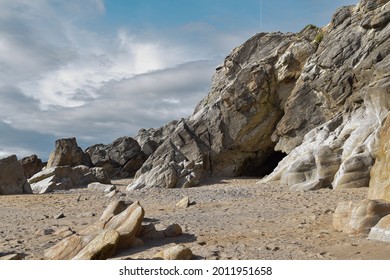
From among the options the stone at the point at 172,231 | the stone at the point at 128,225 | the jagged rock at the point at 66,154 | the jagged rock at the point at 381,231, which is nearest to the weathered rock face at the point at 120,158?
the jagged rock at the point at 66,154

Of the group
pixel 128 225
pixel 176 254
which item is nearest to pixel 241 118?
pixel 128 225

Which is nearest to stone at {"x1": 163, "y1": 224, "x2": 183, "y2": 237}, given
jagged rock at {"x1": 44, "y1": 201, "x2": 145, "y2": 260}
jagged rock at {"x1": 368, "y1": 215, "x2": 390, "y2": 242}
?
jagged rock at {"x1": 44, "y1": 201, "x2": 145, "y2": 260}

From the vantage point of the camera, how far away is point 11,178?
33.1m

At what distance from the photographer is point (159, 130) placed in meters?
62.2

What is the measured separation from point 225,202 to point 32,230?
30.4 ft

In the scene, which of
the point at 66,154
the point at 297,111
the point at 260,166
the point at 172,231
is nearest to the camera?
the point at 172,231

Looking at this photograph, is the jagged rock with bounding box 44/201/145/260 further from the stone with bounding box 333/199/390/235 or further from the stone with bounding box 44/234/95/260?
the stone with bounding box 333/199/390/235

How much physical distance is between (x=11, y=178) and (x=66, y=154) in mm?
14812

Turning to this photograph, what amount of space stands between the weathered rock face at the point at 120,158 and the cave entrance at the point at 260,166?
15689 millimetres

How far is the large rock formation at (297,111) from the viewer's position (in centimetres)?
2650

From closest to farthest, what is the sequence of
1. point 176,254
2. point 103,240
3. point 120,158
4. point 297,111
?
point 176,254 → point 103,240 → point 297,111 → point 120,158

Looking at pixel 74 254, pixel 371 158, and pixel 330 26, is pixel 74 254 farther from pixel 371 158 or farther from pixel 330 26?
pixel 330 26

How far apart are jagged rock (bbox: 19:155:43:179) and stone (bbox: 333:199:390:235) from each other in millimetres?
47120

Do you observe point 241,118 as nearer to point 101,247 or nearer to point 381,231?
point 381,231
